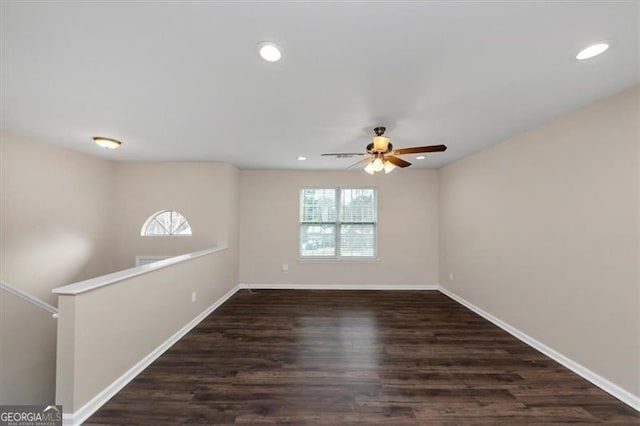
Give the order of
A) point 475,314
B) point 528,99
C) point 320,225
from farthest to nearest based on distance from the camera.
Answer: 1. point 320,225
2. point 475,314
3. point 528,99

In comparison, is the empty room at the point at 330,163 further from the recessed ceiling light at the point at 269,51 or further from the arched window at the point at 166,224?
the arched window at the point at 166,224

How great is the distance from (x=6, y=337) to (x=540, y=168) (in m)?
5.77

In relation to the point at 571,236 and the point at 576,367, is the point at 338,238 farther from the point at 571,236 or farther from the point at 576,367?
the point at 576,367

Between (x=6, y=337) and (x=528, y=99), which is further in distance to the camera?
(x=6, y=337)

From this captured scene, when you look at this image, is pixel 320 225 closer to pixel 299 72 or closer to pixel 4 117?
pixel 299 72

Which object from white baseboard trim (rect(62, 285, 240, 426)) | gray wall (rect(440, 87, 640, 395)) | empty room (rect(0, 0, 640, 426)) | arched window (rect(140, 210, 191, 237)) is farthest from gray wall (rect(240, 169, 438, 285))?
white baseboard trim (rect(62, 285, 240, 426))

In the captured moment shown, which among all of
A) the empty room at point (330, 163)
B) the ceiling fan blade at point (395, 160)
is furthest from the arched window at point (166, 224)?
the ceiling fan blade at point (395, 160)

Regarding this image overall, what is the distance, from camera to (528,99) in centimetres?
204

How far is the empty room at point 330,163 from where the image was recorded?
52.8 inches

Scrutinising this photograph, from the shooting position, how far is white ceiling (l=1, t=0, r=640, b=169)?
120 cm

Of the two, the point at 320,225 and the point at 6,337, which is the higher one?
the point at 320,225

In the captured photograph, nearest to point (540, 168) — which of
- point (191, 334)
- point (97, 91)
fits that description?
point (97, 91)

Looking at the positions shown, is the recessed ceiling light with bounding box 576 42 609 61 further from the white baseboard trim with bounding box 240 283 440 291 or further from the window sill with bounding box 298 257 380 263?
the white baseboard trim with bounding box 240 283 440 291

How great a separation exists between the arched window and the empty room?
61cm
